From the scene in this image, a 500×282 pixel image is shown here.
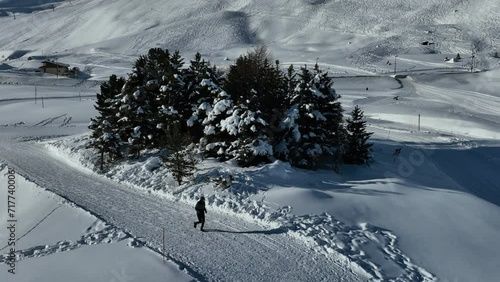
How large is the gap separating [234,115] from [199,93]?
459 cm

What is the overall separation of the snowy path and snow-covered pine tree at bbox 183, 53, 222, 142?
236 inches

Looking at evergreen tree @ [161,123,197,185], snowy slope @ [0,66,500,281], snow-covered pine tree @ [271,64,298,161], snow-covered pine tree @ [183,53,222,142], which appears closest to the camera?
snowy slope @ [0,66,500,281]

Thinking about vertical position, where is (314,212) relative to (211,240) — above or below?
above

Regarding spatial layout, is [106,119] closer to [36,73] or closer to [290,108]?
[290,108]

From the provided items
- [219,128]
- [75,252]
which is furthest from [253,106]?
[75,252]

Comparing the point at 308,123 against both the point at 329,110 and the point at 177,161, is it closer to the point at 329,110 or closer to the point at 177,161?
the point at 329,110

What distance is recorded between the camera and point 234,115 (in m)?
23.5

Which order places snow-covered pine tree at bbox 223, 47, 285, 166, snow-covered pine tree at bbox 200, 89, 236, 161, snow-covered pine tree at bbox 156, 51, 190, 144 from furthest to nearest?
snow-covered pine tree at bbox 156, 51, 190, 144 < snow-covered pine tree at bbox 200, 89, 236, 161 < snow-covered pine tree at bbox 223, 47, 285, 166

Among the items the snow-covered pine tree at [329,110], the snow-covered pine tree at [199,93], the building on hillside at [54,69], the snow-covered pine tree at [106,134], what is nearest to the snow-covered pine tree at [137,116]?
the snow-covered pine tree at [106,134]

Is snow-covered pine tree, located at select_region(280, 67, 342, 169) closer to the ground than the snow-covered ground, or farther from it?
farther from it

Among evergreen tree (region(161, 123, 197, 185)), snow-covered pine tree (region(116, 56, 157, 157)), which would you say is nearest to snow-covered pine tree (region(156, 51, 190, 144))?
snow-covered pine tree (region(116, 56, 157, 157))

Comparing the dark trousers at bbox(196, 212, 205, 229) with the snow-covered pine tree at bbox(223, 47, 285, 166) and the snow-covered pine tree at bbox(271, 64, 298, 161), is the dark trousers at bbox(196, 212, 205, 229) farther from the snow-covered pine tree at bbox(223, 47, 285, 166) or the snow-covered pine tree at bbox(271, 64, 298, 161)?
the snow-covered pine tree at bbox(271, 64, 298, 161)

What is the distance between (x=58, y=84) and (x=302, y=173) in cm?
8657

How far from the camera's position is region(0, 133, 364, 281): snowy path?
1417cm
